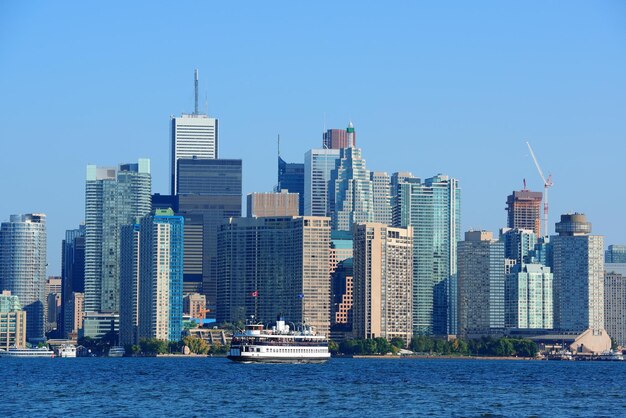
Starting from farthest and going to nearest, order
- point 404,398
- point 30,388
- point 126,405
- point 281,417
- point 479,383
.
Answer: point 479,383
point 30,388
point 404,398
point 126,405
point 281,417

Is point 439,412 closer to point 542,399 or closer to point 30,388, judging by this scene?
point 542,399

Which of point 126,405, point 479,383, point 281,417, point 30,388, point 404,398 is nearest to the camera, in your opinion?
point 281,417

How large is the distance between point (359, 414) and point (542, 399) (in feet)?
93.5

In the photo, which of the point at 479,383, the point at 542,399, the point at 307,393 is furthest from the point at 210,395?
the point at 479,383

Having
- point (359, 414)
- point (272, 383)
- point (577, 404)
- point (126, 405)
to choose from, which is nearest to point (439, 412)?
point (359, 414)

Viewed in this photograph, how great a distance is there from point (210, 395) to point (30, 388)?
27.0m

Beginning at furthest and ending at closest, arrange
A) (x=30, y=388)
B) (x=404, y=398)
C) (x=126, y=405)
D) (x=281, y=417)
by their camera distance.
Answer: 1. (x=30, y=388)
2. (x=404, y=398)
3. (x=126, y=405)
4. (x=281, y=417)

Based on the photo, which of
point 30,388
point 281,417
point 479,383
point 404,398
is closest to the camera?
point 281,417

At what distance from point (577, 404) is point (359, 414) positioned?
82.7ft

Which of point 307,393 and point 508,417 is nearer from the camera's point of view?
point 508,417

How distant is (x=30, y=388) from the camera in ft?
550

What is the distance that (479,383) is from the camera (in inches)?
7249

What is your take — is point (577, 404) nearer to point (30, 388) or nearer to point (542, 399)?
point (542, 399)

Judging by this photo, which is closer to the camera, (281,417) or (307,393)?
(281,417)
